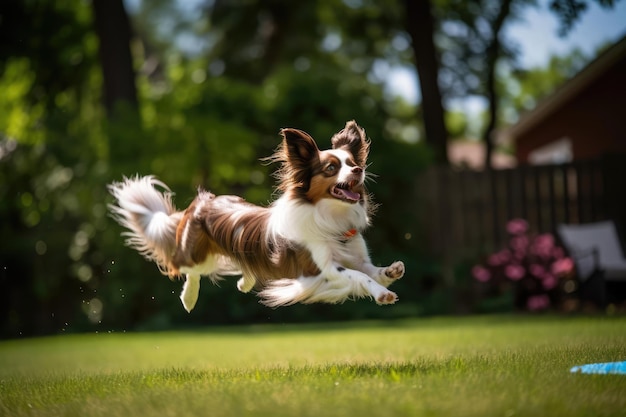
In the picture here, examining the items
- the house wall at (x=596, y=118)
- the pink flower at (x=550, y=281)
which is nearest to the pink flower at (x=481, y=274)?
the pink flower at (x=550, y=281)

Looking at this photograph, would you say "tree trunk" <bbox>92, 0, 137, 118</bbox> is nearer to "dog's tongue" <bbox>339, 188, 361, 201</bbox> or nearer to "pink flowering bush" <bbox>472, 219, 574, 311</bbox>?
"pink flowering bush" <bbox>472, 219, 574, 311</bbox>

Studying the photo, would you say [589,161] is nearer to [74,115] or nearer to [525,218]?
[525,218]

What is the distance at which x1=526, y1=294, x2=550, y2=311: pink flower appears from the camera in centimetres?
1211

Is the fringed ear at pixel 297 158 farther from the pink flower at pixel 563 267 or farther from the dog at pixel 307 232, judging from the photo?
the pink flower at pixel 563 267

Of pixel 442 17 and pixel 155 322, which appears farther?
pixel 442 17

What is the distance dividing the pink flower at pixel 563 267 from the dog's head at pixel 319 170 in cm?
717

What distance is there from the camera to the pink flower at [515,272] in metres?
12.3

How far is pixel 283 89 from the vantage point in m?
13.7

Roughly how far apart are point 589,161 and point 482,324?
3.70 m

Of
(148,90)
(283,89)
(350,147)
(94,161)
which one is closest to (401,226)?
(283,89)

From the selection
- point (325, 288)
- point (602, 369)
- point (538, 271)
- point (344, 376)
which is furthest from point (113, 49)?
point (602, 369)

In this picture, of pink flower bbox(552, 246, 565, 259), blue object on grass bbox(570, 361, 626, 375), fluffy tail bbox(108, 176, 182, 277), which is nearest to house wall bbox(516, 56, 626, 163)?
pink flower bbox(552, 246, 565, 259)

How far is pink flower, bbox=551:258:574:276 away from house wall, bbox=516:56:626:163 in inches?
150

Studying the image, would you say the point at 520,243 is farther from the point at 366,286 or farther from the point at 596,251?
the point at 366,286
